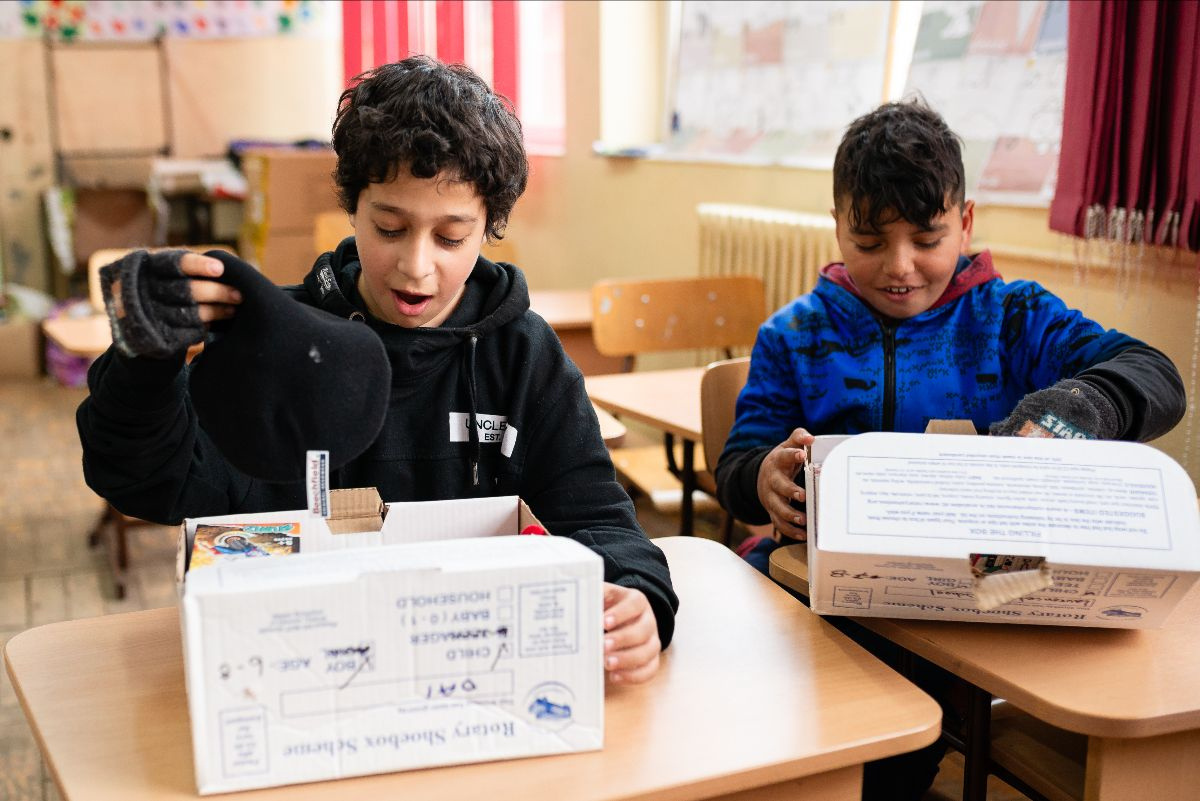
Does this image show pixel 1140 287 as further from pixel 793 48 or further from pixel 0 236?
pixel 0 236

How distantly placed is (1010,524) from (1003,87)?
1.90 m

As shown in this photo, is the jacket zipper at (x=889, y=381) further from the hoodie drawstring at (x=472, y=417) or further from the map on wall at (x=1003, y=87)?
the map on wall at (x=1003, y=87)

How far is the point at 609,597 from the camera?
96 centimetres

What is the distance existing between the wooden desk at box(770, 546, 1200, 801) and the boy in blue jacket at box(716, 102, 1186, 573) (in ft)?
1.23

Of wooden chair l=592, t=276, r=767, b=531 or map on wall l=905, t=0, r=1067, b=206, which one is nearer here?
map on wall l=905, t=0, r=1067, b=206

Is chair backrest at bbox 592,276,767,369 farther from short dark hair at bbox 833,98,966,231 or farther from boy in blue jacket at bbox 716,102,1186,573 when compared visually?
short dark hair at bbox 833,98,966,231

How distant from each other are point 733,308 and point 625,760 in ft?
7.16

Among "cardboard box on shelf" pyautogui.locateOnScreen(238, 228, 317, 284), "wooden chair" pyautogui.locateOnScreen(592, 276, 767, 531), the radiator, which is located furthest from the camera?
"cardboard box on shelf" pyautogui.locateOnScreen(238, 228, 317, 284)

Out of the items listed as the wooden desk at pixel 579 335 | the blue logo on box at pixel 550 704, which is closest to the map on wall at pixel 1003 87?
the wooden desk at pixel 579 335

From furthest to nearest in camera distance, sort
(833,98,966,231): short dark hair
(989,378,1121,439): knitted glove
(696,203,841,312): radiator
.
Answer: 1. (696,203,841,312): radiator
2. (833,98,966,231): short dark hair
3. (989,378,1121,439): knitted glove

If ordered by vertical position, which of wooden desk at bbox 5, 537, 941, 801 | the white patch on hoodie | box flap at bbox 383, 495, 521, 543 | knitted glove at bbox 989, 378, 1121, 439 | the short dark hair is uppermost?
the short dark hair

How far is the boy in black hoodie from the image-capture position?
1017mm

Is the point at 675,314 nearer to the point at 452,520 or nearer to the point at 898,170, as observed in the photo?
the point at 898,170

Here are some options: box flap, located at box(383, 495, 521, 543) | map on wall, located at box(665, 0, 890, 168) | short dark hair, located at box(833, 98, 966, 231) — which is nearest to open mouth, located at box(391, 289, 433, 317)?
box flap, located at box(383, 495, 521, 543)
